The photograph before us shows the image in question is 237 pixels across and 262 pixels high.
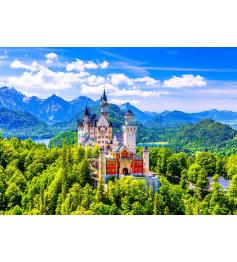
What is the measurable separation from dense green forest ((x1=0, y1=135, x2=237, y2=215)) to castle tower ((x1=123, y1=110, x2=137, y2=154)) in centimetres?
88

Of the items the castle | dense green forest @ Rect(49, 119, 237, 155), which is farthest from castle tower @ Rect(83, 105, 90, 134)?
dense green forest @ Rect(49, 119, 237, 155)

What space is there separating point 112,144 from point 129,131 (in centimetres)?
92

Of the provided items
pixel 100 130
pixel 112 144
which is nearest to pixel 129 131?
Answer: pixel 112 144

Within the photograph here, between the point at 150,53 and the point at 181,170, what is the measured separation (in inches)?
152

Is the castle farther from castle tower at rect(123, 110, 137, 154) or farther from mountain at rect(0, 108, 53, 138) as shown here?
mountain at rect(0, 108, 53, 138)

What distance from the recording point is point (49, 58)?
9.20 metres

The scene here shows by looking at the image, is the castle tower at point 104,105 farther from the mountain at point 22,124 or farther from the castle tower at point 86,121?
the mountain at point 22,124

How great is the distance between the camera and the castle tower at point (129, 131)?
10.4m

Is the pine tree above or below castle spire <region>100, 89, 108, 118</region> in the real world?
below

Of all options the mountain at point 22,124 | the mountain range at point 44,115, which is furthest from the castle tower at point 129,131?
the mountain at point 22,124

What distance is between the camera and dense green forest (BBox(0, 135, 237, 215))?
805 centimetres

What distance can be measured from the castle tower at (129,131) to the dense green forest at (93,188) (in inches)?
34.7

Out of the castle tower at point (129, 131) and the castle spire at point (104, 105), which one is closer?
the castle tower at point (129, 131)

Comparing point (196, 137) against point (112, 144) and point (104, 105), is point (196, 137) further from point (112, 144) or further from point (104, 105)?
point (112, 144)
